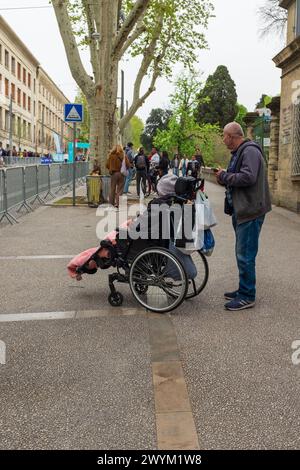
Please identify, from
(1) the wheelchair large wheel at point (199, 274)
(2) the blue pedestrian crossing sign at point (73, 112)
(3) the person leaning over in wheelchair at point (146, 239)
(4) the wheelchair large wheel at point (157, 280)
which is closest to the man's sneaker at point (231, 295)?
(1) the wheelchair large wheel at point (199, 274)

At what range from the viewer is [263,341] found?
4.40 m

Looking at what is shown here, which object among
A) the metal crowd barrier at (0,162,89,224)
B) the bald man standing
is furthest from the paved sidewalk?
the metal crowd barrier at (0,162,89,224)

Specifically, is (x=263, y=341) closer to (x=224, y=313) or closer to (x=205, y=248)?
(x=224, y=313)

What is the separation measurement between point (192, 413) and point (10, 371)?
1361mm

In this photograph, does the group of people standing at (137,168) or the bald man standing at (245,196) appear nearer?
the bald man standing at (245,196)

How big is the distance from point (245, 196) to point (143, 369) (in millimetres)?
2200

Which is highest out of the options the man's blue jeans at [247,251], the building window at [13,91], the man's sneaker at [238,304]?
the building window at [13,91]

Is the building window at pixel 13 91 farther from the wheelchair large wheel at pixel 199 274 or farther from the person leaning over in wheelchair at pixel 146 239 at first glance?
the wheelchair large wheel at pixel 199 274

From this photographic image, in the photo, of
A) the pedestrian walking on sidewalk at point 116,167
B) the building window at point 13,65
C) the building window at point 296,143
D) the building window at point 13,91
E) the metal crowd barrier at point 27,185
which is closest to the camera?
the metal crowd barrier at point 27,185

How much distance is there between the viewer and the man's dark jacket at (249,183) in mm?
5133

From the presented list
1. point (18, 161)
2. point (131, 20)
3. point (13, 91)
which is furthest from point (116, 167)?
point (13, 91)

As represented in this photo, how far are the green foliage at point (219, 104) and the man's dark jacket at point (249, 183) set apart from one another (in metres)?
69.5

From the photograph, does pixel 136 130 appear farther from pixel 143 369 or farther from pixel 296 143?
pixel 143 369
